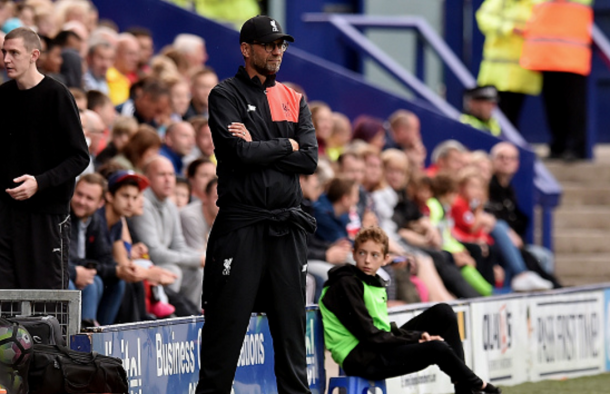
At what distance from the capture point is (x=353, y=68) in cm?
1727

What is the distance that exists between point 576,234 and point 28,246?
938 cm

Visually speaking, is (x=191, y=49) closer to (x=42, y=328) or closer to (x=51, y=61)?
(x=51, y=61)

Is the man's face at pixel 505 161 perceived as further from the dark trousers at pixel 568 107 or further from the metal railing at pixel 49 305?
the metal railing at pixel 49 305

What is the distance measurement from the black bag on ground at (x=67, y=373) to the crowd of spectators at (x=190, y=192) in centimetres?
206

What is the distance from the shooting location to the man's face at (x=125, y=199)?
9.34m

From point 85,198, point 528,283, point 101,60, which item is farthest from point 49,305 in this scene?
point 528,283

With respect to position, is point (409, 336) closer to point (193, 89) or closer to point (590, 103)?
point (193, 89)

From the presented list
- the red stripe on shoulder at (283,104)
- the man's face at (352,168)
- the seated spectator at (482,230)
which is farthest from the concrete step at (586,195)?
the red stripe on shoulder at (283,104)

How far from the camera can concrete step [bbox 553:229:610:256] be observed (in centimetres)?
1528

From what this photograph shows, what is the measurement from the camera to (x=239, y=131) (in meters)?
6.70

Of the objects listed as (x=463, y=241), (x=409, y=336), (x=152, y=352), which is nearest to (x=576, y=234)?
(x=463, y=241)

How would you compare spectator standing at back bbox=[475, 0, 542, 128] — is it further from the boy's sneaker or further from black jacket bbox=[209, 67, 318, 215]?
black jacket bbox=[209, 67, 318, 215]

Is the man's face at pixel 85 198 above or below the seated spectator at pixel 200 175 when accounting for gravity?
below

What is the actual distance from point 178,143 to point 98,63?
1.28 m
